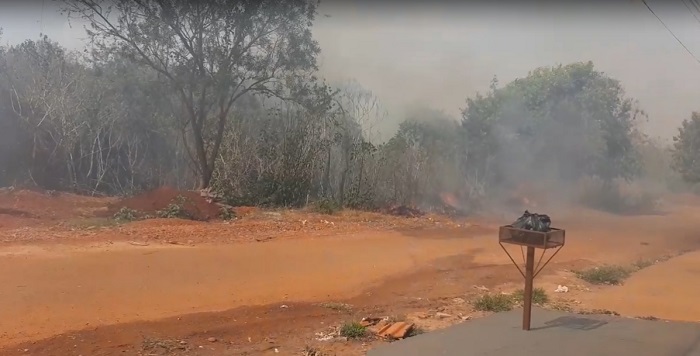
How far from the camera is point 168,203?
13.4 m

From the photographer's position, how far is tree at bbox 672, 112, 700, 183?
2350 centimetres

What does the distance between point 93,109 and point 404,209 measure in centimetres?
878

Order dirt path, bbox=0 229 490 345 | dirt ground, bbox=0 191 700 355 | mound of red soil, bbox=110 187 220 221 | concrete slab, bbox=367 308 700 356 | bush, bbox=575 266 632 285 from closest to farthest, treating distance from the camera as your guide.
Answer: concrete slab, bbox=367 308 700 356, dirt ground, bbox=0 191 700 355, dirt path, bbox=0 229 490 345, bush, bbox=575 266 632 285, mound of red soil, bbox=110 187 220 221

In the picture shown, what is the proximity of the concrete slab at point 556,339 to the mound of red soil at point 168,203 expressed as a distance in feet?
29.4

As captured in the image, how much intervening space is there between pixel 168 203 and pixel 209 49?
490 cm

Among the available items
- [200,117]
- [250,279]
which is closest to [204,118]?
[200,117]

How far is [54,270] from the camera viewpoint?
7.72m

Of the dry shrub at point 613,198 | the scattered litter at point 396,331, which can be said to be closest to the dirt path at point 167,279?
the scattered litter at point 396,331

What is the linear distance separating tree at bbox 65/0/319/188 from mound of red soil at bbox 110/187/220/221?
2.83 meters

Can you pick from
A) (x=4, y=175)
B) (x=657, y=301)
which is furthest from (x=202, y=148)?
(x=657, y=301)

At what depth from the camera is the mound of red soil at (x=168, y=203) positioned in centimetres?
1317

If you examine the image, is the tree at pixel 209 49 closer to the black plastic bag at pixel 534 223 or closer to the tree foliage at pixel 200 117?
the tree foliage at pixel 200 117

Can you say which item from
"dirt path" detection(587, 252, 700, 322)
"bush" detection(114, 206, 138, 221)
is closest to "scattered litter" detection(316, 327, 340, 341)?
"dirt path" detection(587, 252, 700, 322)

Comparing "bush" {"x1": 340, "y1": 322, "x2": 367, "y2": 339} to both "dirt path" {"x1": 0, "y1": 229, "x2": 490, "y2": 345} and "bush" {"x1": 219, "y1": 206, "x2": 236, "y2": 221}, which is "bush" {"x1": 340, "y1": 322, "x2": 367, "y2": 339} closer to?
"dirt path" {"x1": 0, "y1": 229, "x2": 490, "y2": 345}
